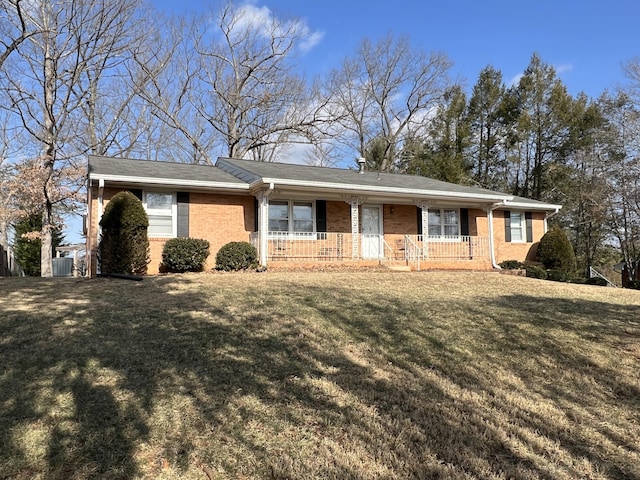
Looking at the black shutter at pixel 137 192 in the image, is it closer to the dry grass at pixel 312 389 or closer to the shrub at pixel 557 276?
the dry grass at pixel 312 389

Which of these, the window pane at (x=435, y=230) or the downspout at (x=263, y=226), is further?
the window pane at (x=435, y=230)

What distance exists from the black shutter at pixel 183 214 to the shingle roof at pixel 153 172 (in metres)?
0.58

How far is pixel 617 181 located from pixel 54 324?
27.1 meters

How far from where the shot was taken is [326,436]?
3314mm

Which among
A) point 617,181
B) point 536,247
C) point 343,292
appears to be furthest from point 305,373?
point 617,181

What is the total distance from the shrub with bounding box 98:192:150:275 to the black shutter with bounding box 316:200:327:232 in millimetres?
5514

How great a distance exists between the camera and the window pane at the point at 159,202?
42.8 feet

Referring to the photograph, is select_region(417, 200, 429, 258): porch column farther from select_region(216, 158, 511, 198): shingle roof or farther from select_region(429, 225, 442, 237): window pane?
select_region(429, 225, 442, 237): window pane

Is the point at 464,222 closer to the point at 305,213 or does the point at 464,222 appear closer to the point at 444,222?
the point at 444,222

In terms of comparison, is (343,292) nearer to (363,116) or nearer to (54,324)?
(54,324)

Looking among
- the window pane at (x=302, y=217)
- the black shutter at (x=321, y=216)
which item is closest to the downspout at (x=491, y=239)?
the black shutter at (x=321, y=216)

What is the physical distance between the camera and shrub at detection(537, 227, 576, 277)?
1767 cm

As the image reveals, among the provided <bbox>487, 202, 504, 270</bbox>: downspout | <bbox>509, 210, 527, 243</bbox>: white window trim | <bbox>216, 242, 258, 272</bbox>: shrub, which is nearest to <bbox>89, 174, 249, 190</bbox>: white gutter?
<bbox>216, 242, 258, 272</bbox>: shrub

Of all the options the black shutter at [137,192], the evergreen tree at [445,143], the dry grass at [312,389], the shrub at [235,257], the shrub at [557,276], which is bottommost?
the dry grass at [312,389]
